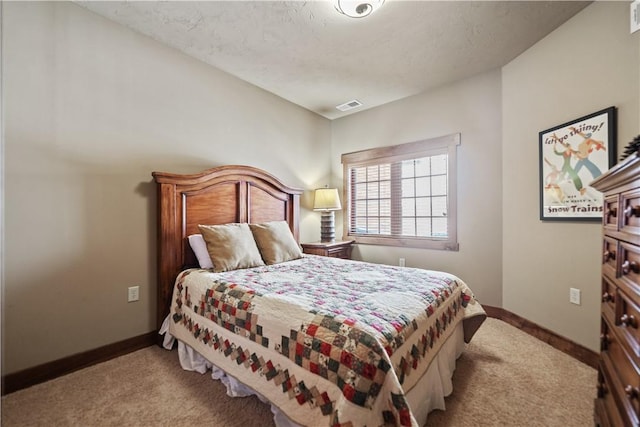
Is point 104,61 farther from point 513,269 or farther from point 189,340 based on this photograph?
point 513,269

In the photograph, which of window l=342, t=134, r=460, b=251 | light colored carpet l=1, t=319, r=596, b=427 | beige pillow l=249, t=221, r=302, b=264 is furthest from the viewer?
window l=342, t=134, r=460, b=251

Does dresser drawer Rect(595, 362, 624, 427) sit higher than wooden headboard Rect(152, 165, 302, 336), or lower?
lower

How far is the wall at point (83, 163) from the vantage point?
5.67 ft

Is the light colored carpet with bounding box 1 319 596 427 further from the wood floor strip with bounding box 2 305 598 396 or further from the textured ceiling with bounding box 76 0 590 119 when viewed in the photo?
the textured ceiling with bounding box 76 0 590 119

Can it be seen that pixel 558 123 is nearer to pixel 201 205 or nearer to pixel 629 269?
pixel 629 269

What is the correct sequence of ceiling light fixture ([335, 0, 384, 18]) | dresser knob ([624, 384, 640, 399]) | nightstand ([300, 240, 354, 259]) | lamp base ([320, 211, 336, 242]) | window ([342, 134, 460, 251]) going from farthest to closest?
lamp base ([320, 211, 336, 242]), nightstand ([300, 240, 354, 259]), window ([342, 134, 460, 251]), ceiling light fixture ([335, 0, 384, 18]), dresser knob ([624, 384, 640, 399])

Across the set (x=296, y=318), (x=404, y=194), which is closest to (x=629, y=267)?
(x=296, y=318)

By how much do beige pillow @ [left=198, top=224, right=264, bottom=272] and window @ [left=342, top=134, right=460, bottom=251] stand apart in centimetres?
197

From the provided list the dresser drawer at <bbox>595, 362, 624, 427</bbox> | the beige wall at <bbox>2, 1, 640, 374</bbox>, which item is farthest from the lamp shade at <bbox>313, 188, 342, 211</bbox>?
the dresser drawer at <bbox>595, 362, 624, 427</bbox>

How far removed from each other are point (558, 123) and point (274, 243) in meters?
2.71

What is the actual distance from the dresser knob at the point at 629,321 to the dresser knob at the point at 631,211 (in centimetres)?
34

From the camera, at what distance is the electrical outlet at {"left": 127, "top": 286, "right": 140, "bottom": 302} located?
219cm

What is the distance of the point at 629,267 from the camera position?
35.3 inches

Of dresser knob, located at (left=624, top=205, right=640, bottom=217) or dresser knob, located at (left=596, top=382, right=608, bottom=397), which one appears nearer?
dresser knob, located at (left=624, top=205, right=640, bottom=217)
